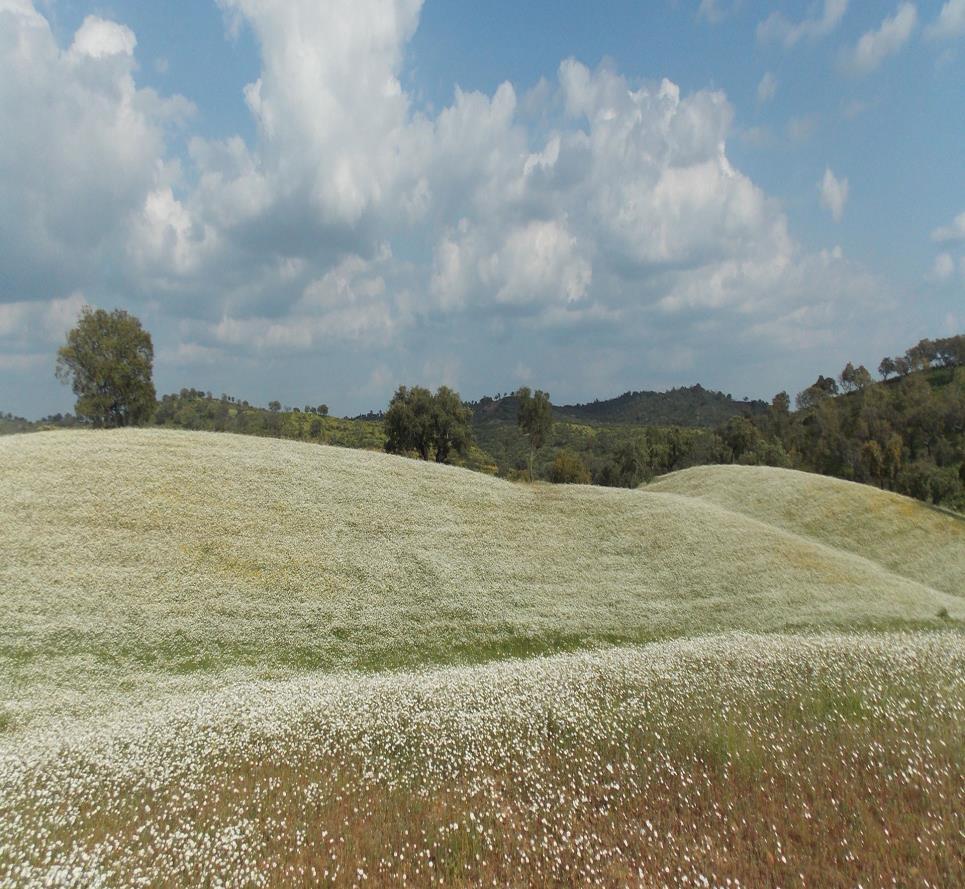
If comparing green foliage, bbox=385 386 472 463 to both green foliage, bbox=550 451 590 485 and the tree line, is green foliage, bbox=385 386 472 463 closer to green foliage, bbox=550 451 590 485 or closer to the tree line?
the tree line

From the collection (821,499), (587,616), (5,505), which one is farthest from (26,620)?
(821,499)

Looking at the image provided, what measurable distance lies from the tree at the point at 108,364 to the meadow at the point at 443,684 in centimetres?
1726

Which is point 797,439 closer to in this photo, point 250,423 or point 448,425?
point 448,425

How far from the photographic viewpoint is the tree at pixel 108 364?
53.7 meters

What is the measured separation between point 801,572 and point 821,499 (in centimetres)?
1886

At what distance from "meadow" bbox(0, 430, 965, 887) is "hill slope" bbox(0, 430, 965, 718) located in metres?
0.17

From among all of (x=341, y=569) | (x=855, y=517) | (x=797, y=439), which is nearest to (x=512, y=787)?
(x=341, y=569)

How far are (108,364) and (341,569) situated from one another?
41427 millimetres

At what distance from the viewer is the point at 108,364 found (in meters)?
53.8

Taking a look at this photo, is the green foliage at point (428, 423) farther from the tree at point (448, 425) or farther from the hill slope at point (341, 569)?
the hill slope at point (341, 569)

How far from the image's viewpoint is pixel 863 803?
31.3 feet

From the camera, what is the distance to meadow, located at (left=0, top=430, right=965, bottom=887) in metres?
8.61

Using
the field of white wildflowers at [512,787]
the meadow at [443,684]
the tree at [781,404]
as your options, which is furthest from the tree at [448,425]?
the tree at [781,404]

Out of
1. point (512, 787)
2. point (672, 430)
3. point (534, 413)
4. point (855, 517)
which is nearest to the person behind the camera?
point (512, 787)
